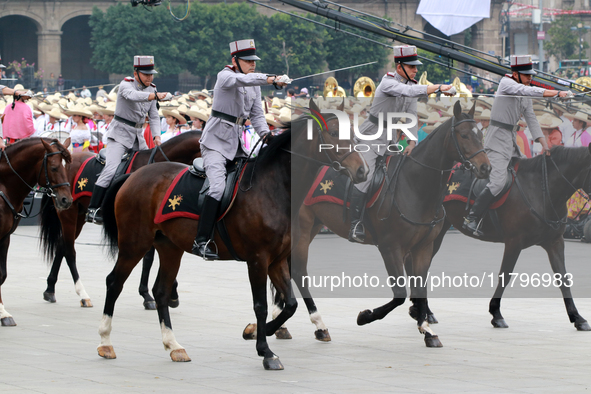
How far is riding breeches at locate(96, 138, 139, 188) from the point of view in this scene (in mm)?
10617

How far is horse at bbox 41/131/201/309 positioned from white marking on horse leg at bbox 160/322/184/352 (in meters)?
2.51

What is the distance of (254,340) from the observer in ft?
28.7

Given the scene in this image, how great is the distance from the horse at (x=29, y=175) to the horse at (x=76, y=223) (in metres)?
1.19

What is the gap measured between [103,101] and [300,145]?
20.8m

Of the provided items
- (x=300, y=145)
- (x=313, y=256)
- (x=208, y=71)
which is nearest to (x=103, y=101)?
(x=313, y=256)

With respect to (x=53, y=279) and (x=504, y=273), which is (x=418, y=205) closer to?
(x=504, y=273)

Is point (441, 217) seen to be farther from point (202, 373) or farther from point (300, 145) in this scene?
point (202, 373)

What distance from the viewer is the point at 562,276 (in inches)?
373

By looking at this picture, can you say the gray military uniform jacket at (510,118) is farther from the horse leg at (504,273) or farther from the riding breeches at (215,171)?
the riding breeches at (215,171)

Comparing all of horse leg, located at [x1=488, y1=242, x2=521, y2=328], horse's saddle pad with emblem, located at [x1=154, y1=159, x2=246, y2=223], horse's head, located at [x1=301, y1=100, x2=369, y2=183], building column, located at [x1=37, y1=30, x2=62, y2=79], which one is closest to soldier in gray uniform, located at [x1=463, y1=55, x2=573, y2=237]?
horse leg, located at [x1=488, y1=242, x2=521, y2=328]

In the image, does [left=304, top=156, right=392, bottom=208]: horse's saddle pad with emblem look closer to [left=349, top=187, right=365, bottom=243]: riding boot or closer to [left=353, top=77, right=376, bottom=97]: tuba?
[left=349, top=187, right=365, bottom=243]: riding boot

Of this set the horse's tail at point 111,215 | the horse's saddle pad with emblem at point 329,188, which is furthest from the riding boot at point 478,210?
the horse's tail at point 111,215

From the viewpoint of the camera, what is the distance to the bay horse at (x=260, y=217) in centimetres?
764

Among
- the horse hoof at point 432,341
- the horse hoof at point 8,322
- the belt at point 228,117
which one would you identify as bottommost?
the horse hoof at point 8,322
